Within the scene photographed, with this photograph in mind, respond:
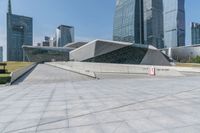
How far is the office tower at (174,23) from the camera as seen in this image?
121375 millimetres

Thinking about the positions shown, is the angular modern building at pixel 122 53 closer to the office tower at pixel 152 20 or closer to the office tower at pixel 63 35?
the office tower at pixel 152 20

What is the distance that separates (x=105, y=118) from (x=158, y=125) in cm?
136

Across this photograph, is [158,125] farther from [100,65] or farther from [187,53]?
[187,53]

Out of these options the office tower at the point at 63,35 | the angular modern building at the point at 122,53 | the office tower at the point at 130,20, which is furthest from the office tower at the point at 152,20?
the angular modern building at the point at 122,53

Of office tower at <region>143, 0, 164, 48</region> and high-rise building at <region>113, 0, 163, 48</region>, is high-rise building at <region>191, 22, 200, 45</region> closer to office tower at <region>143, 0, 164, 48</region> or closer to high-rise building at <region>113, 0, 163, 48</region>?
high-rise building at <region>113, 0, 163, 48</region>

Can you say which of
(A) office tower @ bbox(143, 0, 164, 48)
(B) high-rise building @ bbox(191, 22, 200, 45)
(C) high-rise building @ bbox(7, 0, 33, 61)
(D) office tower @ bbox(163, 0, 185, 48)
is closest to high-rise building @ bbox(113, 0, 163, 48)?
(A) office tower @ bbox(143, 0, 164, 48)

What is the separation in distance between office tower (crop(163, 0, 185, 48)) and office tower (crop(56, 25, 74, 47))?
57.1 m

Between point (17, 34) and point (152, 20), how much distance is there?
60.6 m

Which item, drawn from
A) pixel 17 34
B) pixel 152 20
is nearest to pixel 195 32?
pixel 152 20

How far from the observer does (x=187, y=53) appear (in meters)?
99.4

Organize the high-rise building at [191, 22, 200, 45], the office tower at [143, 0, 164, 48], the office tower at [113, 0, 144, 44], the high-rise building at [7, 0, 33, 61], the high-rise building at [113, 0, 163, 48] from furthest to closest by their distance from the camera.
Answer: the high-rise building at [191, 22, 200, 45], the office tower at [143, 0, 164, 48], the high-rise building at [113, 0, 163, 48], the office tower at [113, 0, 144, 44], the high-rise building at [7, 0, 33, 61]

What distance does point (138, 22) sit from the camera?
313ft

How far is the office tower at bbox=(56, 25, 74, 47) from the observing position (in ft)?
470

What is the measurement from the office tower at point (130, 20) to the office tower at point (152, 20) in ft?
39.1
